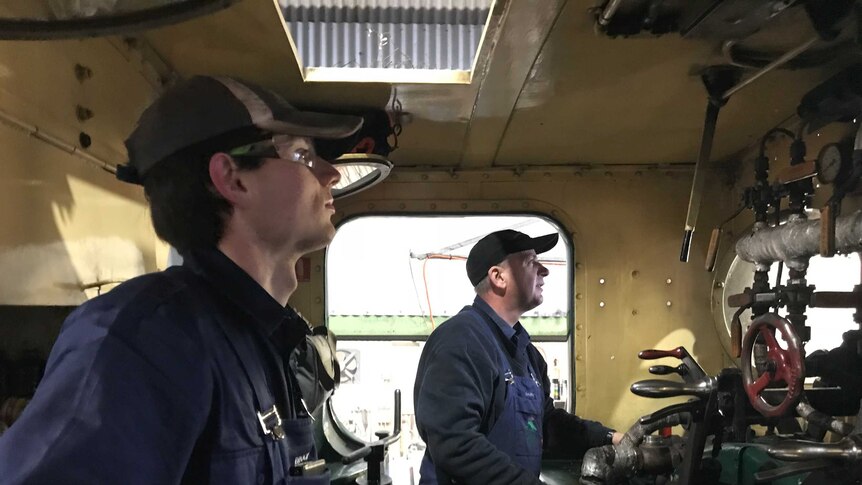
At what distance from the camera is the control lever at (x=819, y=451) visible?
47.6 inches

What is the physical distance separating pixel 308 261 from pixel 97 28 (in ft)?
6.69

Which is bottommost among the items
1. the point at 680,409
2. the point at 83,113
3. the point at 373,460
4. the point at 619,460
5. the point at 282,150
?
the point at 373,460

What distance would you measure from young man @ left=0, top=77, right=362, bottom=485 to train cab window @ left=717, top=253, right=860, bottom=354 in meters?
1.92

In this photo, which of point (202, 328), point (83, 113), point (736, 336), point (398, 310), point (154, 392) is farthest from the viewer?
point (398, 310)

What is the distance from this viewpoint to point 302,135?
992 millimetres

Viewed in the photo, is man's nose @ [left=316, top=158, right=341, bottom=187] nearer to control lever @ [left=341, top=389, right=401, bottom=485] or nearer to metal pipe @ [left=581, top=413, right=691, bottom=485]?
metal pipe @ [left=581, top=413, right=691, bottom=485]

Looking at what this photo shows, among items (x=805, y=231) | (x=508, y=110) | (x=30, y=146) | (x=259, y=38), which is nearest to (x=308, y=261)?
(x=508, y=110)

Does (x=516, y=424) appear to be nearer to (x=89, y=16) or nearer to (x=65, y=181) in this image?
(x=65, y=181)

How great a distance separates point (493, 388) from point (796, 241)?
0.97m

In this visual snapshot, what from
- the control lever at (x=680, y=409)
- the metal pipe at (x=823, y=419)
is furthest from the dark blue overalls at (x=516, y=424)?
the metal pipe at (x=823, y=419)

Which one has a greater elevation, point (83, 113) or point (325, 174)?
point (83, 113)

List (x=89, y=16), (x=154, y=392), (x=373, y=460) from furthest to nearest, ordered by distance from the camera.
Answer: (x=373, y=460) < (x=89, y=16) < (x=154, y=392)

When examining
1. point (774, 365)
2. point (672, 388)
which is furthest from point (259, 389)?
point (774, 365)

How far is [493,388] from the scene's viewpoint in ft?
6.49
